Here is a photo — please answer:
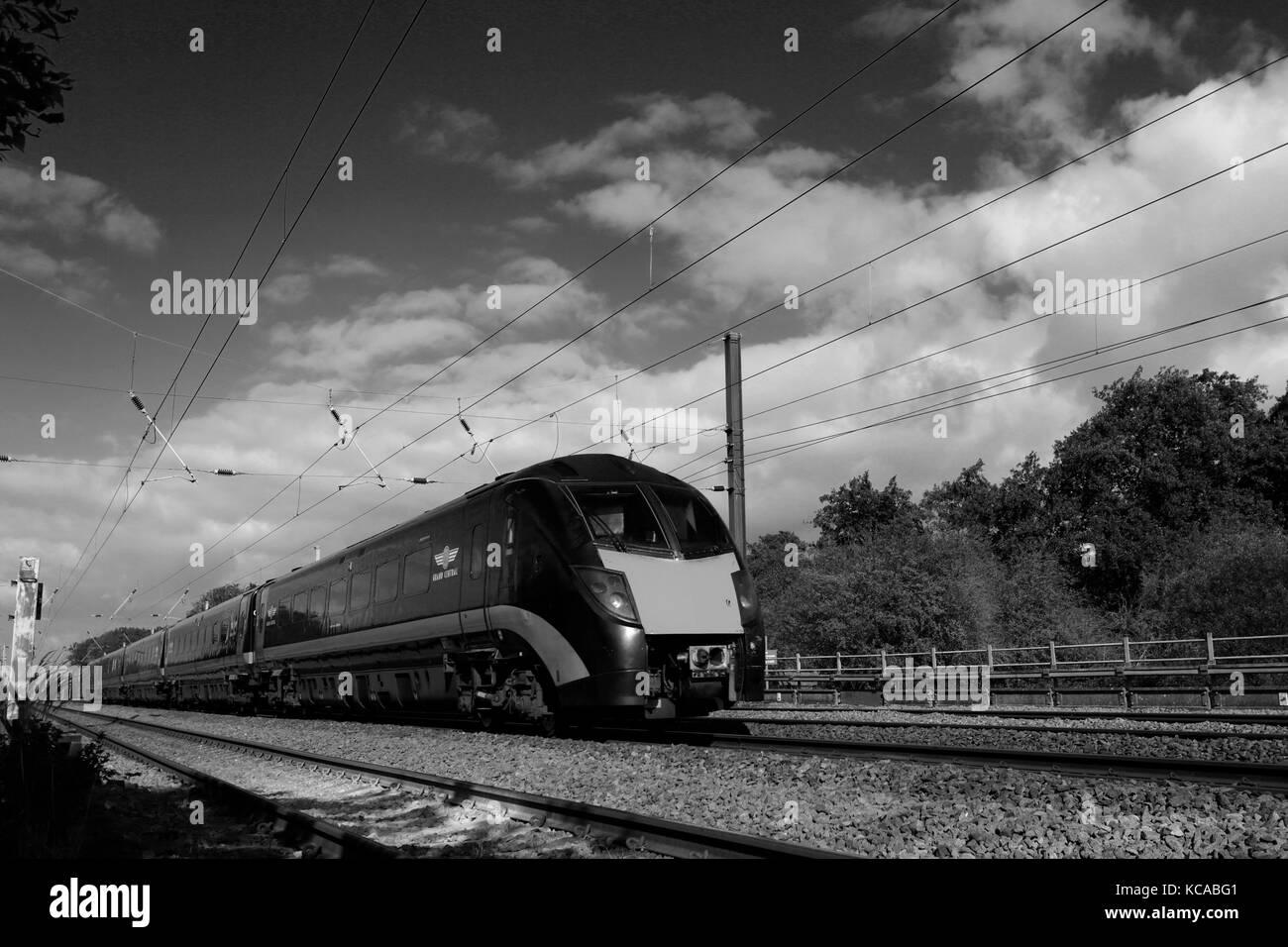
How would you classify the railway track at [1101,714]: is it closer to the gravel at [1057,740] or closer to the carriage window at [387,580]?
the gravel at [1057,740]

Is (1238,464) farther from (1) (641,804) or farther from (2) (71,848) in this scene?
(2) (71,848)

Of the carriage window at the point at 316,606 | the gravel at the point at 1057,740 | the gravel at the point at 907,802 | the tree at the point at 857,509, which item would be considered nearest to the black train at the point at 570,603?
the gravel at the point at 907,802

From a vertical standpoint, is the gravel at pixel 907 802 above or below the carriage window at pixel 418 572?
below

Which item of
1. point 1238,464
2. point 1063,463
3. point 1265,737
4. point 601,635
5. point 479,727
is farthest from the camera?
point 1063,463

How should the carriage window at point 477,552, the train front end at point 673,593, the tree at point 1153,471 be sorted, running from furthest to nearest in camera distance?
the tree at point 1153,471 → the carriage window at point 477,552 → the train front end at point 673,593

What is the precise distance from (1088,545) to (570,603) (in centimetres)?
5371

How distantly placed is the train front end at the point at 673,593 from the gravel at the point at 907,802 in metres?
1.01

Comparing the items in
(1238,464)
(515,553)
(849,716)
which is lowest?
(849,716)

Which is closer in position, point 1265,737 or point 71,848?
point 71,848

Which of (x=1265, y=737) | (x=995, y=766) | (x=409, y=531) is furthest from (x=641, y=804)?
(x=409, y=531)

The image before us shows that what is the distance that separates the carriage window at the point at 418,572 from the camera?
16.6 metres

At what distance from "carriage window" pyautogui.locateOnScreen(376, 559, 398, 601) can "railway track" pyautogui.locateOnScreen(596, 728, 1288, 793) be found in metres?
6.93

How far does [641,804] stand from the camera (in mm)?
8531
